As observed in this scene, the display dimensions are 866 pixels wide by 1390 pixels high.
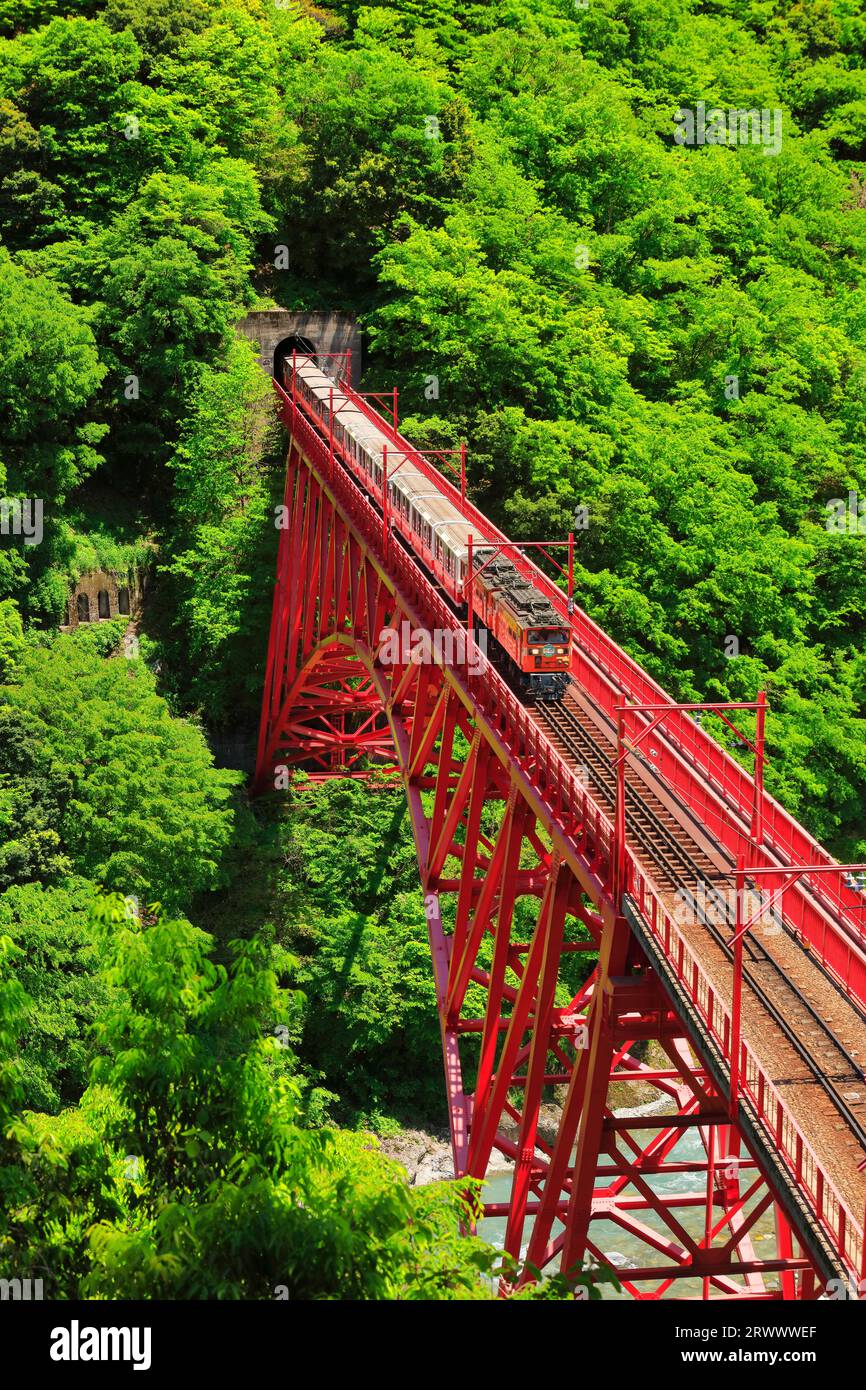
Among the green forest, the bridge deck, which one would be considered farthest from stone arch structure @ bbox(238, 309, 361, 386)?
the bridge deck

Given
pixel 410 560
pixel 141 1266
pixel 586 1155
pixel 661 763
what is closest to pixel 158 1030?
pixel 141 1266

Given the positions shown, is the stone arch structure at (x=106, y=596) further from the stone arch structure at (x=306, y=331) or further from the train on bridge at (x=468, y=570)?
the train on bridge at (x=468, y=570)

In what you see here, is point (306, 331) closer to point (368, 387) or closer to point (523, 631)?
point (368, 387)

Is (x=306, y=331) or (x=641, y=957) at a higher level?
Answer: (x=306, y=331)

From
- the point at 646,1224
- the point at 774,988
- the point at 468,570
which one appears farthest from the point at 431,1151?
the point at 774,988

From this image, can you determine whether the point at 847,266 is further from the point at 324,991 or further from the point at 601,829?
the point at 601,829

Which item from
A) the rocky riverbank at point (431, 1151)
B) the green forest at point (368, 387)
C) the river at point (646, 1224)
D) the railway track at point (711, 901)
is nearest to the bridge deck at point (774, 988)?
the railway track at point (711, 901)

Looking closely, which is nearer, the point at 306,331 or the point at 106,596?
the point at 106,596
